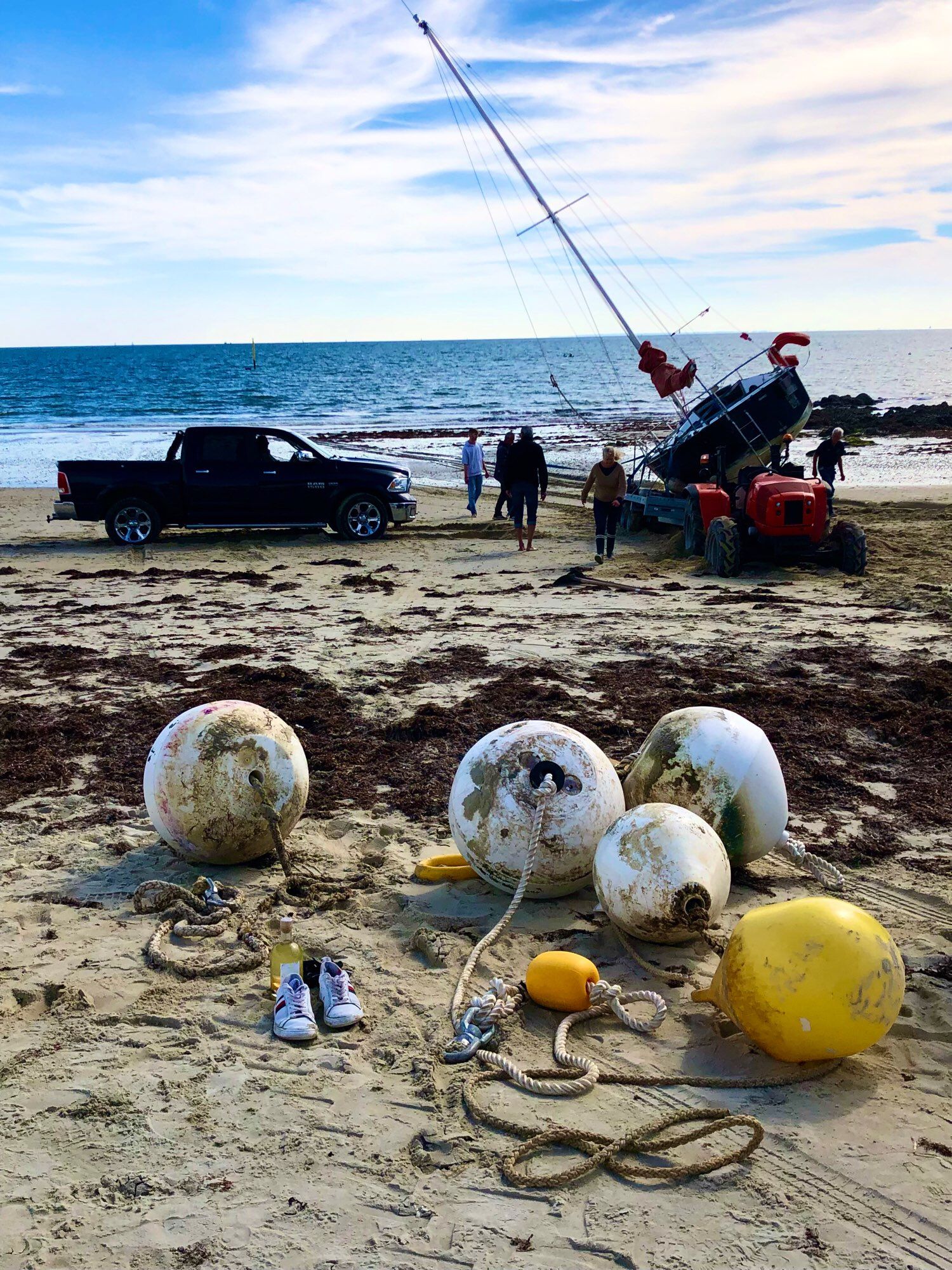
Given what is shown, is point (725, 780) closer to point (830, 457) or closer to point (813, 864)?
point (813, 864)

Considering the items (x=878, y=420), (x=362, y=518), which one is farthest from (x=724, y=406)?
(x=878, y=420)

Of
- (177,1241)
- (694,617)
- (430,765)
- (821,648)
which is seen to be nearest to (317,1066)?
(177,1241)

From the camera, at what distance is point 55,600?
12.7 metres

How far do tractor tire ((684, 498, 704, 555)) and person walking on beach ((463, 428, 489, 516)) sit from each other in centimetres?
566

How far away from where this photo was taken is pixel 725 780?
5.21 metres

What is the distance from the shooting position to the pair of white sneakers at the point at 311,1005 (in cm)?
412

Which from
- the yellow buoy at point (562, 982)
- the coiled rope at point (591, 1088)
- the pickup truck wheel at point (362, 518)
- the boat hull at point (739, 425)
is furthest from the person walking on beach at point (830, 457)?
the yellow buoy at point (562, 982)

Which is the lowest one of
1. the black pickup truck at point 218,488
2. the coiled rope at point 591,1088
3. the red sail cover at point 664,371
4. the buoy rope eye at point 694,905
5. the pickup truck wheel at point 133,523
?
the coiled rope at point 591,1088

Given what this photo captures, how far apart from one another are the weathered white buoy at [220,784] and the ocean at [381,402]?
33.1ft

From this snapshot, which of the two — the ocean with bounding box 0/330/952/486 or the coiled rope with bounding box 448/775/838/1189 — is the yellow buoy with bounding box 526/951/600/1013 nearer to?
the coiled rope with bounding box 448/775/838/1189

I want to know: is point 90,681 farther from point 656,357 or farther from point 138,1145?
point 656,357

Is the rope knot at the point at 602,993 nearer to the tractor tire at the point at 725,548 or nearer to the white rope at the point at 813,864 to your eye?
the white rope at the point at 813,864

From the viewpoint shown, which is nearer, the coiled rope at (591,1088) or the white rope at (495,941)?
the coiled rope at (591,1088)

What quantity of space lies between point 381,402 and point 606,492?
166 feet
